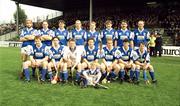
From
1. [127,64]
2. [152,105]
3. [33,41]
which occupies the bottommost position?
[152,105]

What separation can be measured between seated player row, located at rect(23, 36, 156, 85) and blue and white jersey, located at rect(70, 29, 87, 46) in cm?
57

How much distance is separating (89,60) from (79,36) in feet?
3.94

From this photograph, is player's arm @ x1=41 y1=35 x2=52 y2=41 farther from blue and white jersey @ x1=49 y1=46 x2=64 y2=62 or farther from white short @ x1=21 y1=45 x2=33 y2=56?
blue and white jersey @ x1=49 y1=46 x2=64 y2=62

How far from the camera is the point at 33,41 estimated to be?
10.4 m

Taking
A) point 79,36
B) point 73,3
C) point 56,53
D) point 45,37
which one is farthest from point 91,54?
point 73,3

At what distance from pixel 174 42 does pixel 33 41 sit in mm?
15249

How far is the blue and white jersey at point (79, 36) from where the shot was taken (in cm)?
1057

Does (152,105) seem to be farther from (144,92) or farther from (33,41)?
(33,41)

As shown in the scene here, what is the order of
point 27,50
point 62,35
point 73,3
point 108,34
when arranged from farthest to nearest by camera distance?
point 73,3 < point 108,34 < point 62,35 < point 27,50

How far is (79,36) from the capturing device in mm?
10609

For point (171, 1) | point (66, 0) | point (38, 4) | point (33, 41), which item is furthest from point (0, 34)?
point (33, 41)

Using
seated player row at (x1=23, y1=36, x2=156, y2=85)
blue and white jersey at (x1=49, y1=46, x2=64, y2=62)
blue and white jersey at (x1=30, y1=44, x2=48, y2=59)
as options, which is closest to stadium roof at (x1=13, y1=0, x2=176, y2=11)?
seated player row at (x1=23, y1=36, x2=156, y2=85)

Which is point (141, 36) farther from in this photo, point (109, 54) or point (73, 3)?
point (73, 3)

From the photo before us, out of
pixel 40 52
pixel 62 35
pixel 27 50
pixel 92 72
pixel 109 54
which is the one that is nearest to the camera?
pixel 92 72
